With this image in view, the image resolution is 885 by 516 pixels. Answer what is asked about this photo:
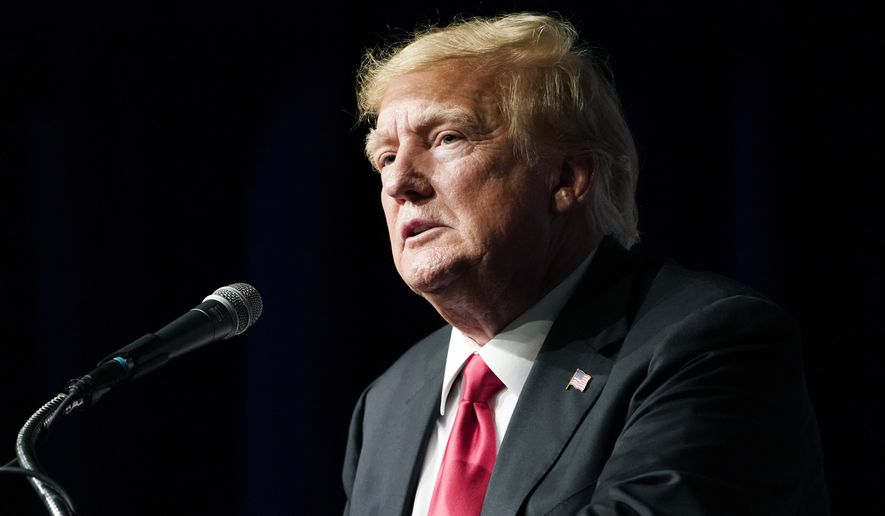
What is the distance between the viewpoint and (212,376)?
3.37 metres

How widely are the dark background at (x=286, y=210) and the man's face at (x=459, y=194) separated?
998 mm

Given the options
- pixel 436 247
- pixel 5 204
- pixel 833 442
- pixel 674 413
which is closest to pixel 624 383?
pixel 674 413

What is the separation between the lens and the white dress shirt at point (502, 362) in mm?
2125

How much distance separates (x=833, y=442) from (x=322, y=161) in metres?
1.78

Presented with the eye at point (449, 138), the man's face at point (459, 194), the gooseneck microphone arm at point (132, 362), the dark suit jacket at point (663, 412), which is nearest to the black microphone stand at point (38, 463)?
the gooseneck microphone arm at point (132, 362)

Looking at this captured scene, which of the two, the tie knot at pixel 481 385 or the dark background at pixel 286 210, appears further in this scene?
the dark background at pixel 286 210

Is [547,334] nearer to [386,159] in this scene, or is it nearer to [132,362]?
[386,159]

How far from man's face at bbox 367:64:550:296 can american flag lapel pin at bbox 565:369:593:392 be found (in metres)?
→ 0.31

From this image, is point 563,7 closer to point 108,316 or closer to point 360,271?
point 360,271

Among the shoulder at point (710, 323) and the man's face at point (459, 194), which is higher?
the man's face at point (459, 194)

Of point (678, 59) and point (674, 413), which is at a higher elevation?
point (678, 59)

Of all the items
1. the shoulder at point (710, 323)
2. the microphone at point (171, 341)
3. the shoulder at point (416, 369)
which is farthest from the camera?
the shoulder at point (416, 369)

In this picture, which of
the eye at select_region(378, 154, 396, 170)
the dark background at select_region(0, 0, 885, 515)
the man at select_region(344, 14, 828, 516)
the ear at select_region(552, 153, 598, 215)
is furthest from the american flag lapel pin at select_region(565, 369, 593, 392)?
the dark background at select_region(0, 0, 885, 515)

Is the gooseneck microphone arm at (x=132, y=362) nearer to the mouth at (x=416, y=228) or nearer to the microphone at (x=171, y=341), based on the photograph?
the microphone at (x=171, y=341)
